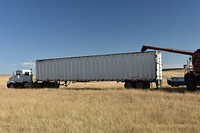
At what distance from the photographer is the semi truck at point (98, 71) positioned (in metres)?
30.9

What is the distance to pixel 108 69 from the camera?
109ft

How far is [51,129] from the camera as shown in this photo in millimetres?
9609

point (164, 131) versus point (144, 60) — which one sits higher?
point (144, 60)

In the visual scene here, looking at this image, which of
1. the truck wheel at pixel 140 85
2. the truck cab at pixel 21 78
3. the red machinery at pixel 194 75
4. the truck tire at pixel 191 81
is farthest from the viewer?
the truck cab at pixel 21 78

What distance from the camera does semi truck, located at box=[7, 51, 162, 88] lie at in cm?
3094

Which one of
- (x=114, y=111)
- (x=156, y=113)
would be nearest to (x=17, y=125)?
(x=114, y=111)

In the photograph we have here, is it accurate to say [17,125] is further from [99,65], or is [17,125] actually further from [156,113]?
[99,65]

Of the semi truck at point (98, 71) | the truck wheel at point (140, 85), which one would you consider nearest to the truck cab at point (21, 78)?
the semi truck at point (98, 71)

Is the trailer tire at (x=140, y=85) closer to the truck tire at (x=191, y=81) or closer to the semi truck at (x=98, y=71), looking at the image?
the semi truck at (x=98, y=71)

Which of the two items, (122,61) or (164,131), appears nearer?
(164,131)

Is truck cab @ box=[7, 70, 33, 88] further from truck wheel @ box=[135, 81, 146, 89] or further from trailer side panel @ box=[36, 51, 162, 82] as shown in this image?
truck wheel @ box=[135, 81, 146, 89]

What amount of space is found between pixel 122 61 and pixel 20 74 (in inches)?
570

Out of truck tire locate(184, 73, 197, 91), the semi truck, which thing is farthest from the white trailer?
truck tire locate(184, 73, 197, 91)

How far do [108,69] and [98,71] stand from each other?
1.34m
